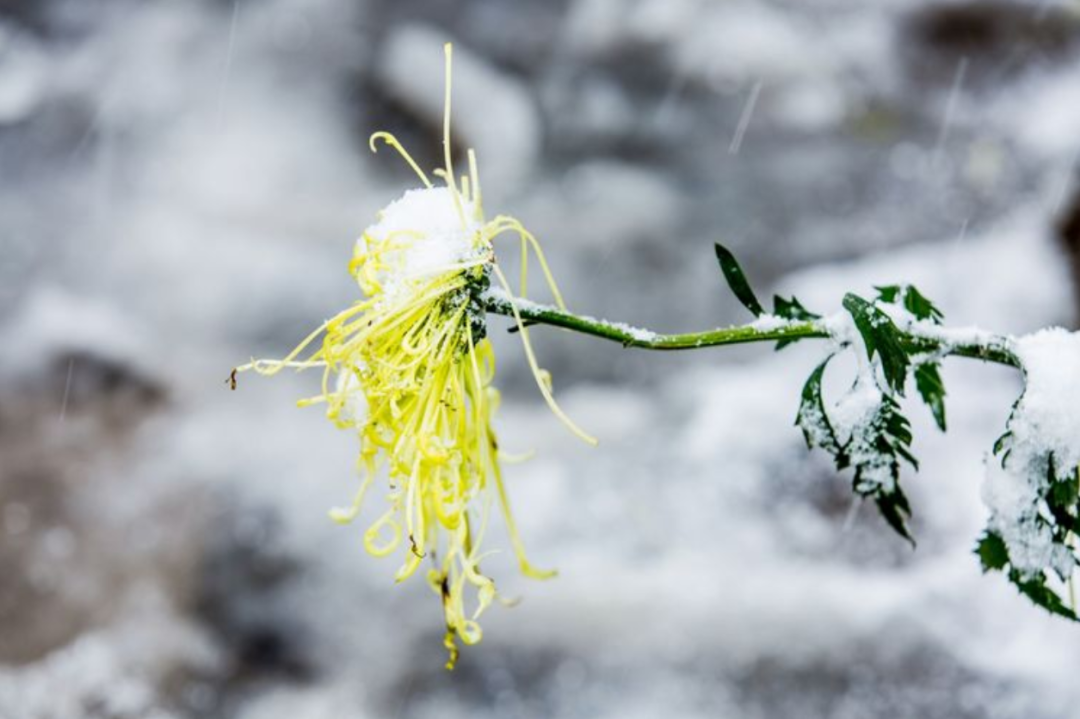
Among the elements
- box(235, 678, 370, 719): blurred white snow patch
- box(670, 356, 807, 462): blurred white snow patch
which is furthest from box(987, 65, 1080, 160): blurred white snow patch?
box(235, 678, 370, 719): blurred white snow patch

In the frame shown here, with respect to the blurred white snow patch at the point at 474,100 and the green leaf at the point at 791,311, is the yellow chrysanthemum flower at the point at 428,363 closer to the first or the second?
the green leaf at the point at 791,311

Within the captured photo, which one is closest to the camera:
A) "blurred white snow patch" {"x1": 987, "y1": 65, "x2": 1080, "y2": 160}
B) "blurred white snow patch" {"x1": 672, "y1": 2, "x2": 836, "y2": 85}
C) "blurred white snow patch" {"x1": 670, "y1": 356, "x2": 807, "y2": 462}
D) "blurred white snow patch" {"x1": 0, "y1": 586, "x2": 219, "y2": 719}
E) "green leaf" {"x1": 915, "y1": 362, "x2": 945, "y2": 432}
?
"green leaf" {"x1": 915, "y1": 362, "x2": 945, "y2": 432}

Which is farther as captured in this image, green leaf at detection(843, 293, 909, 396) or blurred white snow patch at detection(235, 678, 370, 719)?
blurred white snow patch at detection(235, 678, 370, 719)

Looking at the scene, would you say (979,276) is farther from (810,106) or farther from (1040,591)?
(1040,591)

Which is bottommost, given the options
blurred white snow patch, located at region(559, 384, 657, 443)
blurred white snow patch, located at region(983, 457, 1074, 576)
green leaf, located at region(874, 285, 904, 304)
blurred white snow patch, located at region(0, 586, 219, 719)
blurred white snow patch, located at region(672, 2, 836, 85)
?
blurred white snow patch, located at region(0, 586, 219, 719)

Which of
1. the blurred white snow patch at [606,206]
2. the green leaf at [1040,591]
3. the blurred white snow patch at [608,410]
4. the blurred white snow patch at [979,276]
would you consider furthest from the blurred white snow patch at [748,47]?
the green leaf at [1040,591]

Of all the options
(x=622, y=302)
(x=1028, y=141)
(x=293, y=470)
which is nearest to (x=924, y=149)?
(x=1028, y=141)

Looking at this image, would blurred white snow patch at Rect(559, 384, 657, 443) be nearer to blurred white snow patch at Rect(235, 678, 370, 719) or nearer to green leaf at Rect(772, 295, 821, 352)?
blurred white snow patch at Rect(235, 678, 370, 719)
